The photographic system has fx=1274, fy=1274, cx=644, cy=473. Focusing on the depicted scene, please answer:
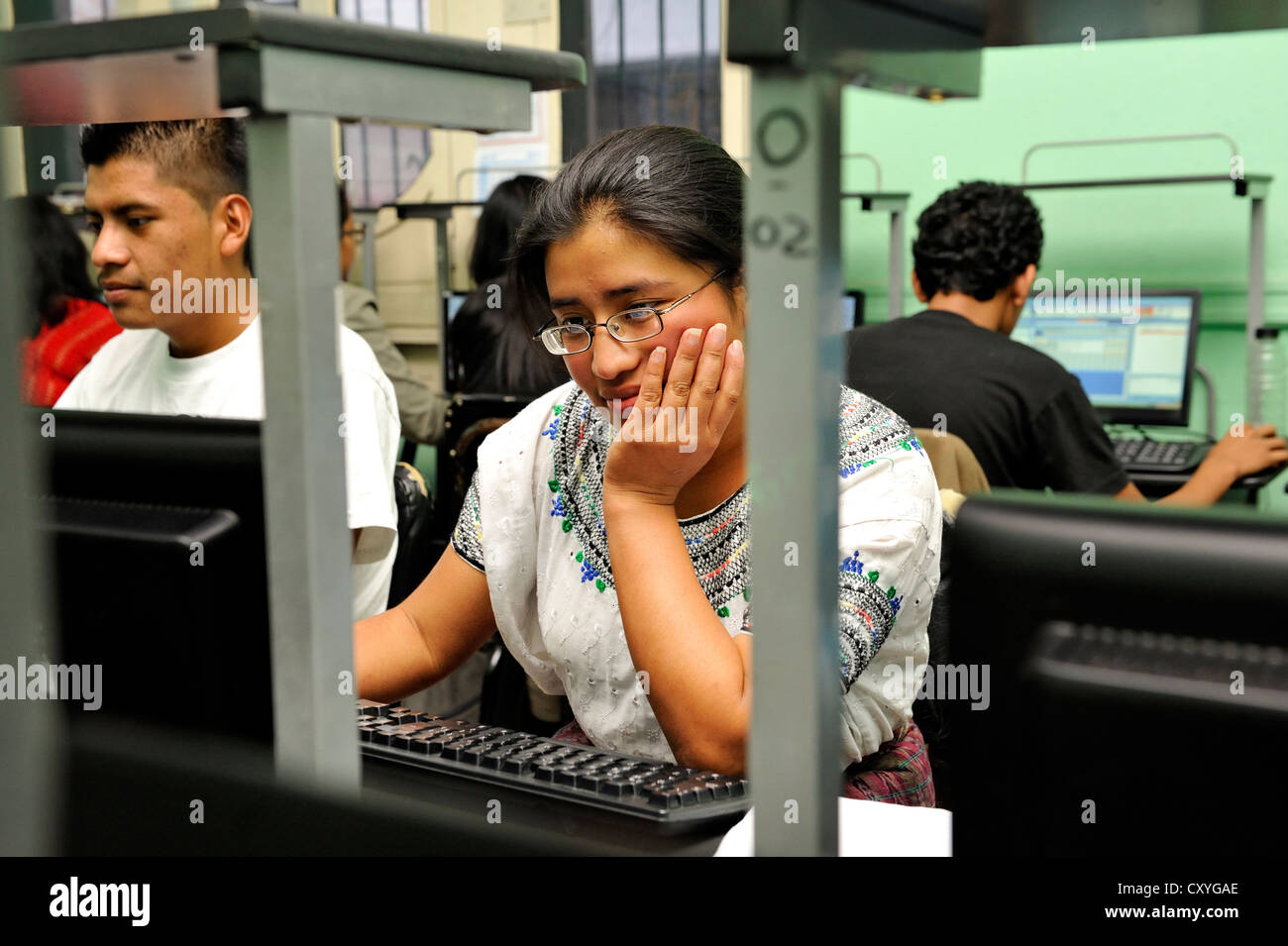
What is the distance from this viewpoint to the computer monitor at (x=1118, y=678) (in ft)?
1.35

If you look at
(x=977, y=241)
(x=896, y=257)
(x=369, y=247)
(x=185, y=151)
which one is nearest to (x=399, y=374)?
(x=369, y=247)

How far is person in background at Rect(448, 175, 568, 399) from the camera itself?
9.30 feet

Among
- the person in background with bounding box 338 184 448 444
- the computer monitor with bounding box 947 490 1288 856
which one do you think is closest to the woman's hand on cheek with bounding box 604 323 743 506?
the computer monitor with bounding box 947 490 1288 856

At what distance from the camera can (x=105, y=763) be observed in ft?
1.92

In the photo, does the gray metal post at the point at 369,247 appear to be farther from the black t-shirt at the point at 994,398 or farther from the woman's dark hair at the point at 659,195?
the woman's dark hair at the point at 659,195

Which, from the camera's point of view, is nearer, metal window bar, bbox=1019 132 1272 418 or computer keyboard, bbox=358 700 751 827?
computer keyboard, bbox=358 700 751 827

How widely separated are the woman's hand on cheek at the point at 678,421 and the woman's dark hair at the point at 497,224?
7.61ft

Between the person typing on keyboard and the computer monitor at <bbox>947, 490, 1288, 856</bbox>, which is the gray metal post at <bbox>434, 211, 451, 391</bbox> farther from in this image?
the computer monitor at <bbox>947, 490, 1288, 856</bbox>

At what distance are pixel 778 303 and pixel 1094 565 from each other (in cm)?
15

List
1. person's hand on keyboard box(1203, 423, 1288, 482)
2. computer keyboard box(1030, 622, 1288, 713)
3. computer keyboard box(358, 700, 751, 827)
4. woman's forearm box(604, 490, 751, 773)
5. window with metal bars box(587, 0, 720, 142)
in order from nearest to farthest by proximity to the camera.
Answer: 1. computer keyboard box(1030, 622, 1288, 713)
2. computer keyboard box(358, 700, 751, 827)
3. woman's forearm box(604, 490, 751, 773)
4. person's hand on keyboard box(1203, 423, 1288, 482)
5. window with metal bars box(587, 0, 720, 142)

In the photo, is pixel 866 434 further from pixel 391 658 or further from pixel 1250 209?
pixel 1250 209

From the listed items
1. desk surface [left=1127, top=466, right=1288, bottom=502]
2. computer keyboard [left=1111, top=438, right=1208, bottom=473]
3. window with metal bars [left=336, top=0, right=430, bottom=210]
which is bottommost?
desk surface [left=1127, top=466, right=1288, bottom=502]

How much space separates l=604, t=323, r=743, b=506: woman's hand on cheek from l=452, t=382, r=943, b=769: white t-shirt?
0.09m
